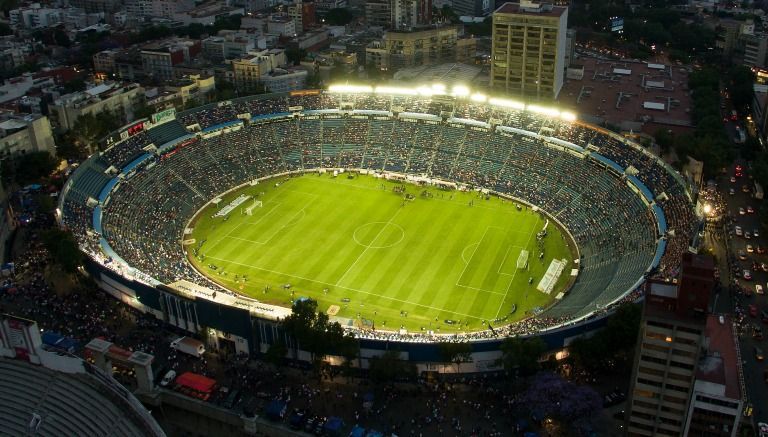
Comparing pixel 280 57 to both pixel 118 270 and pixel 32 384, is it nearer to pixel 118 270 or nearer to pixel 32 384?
pixel 118 270

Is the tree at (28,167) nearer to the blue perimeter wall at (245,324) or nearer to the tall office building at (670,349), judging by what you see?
the blue perimeter wall at (245,324)

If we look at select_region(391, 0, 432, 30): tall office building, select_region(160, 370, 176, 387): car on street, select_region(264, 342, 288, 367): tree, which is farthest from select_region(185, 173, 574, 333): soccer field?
select_region(391, 0, 432, 30): tall office building

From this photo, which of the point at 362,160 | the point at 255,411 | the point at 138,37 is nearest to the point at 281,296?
the point at 255,411

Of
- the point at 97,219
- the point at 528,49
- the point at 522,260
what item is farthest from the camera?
the point at 528,49

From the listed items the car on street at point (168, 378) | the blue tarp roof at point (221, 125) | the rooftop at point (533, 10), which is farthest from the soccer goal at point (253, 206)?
the rooftop at point (533, 10)

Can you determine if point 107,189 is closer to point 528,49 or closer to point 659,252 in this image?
point 659,252

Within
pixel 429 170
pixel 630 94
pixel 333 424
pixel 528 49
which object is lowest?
pixel 429 170

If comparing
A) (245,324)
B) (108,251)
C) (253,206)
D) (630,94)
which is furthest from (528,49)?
(245,324)
